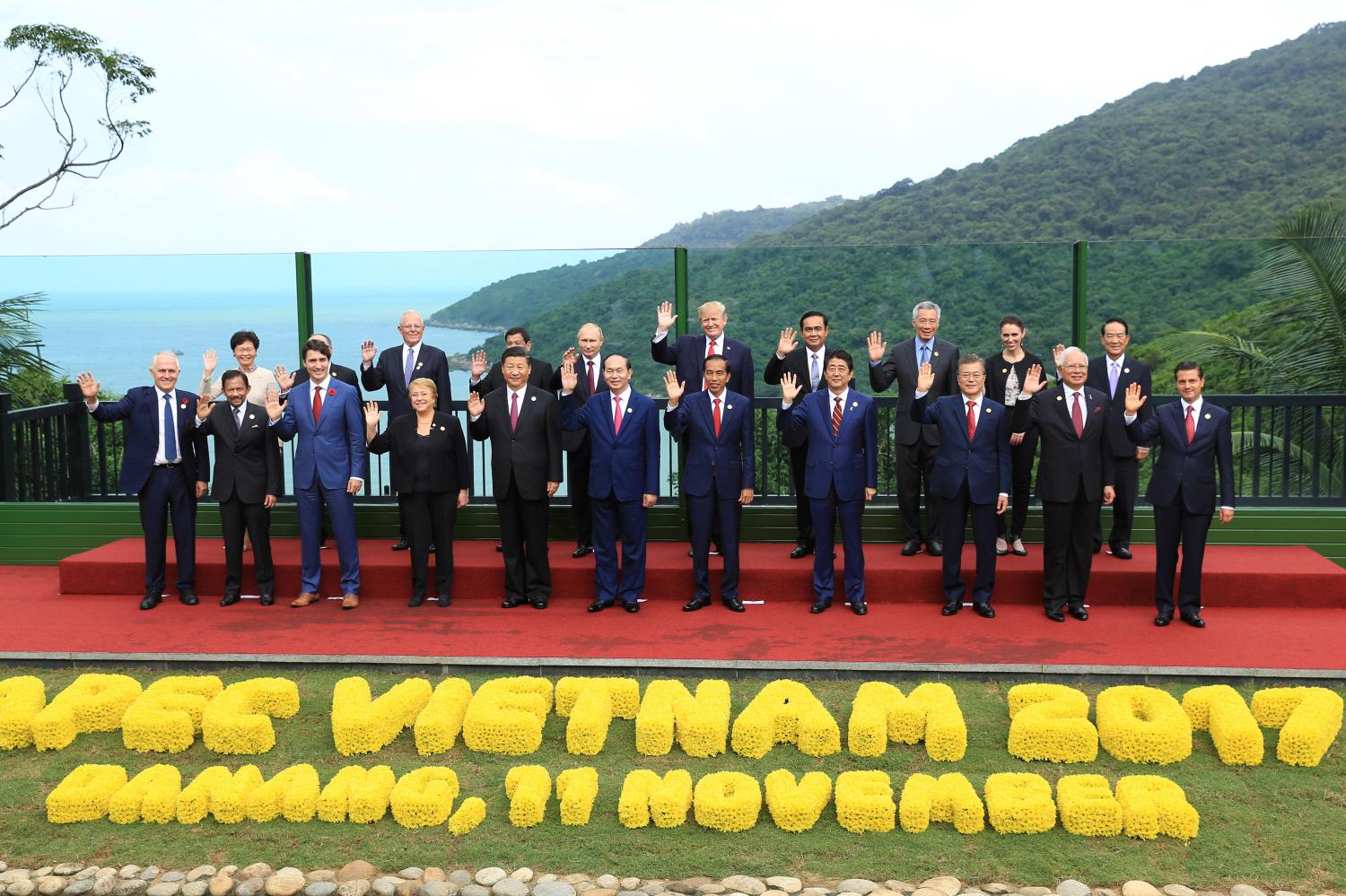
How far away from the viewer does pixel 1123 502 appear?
9766 mm

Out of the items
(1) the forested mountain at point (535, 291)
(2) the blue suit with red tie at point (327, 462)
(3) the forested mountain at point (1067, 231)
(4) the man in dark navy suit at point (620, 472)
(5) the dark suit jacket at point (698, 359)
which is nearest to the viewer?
(4) the man in dark navy suit at point (620, 472)

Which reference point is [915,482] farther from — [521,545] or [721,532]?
[521,545]

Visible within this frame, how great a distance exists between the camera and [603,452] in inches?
356

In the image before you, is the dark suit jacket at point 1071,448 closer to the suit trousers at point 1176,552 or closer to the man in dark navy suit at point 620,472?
the suit trousers at point 1176,552

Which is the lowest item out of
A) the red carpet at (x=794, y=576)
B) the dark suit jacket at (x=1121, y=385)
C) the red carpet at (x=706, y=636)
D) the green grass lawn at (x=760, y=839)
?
the green grass lawn at (x=760, y=839)

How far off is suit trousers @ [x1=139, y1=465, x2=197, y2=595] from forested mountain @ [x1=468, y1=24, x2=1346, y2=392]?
2650 millimetres

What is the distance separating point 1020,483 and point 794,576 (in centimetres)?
186

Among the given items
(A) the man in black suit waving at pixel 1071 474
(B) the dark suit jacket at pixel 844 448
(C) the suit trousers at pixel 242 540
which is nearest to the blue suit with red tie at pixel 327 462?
(C) the suit trousers at pixel 242 540

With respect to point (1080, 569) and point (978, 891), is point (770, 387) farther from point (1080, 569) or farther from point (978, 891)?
point (978, 891)

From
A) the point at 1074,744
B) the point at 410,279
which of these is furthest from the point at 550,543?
the point at 1074,744

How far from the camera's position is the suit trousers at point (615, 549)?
9086mm

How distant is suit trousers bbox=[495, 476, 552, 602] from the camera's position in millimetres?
9109

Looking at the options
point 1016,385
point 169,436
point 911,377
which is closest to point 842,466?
point 911,377

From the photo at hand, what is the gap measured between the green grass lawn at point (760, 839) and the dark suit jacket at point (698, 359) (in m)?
3.54
